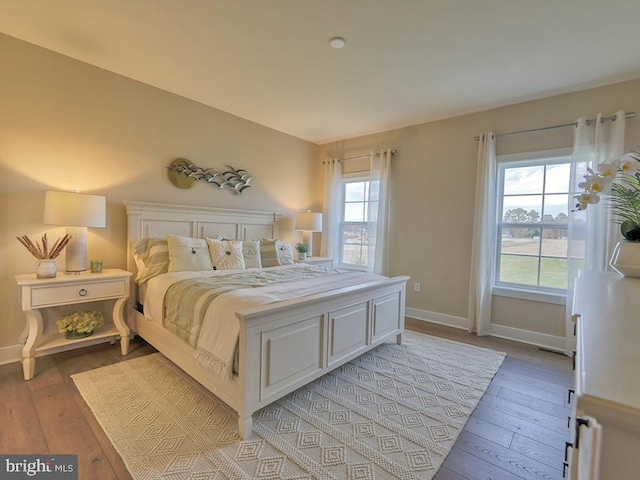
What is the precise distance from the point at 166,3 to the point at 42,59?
1.51 meters

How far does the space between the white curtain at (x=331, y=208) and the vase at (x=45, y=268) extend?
348cm

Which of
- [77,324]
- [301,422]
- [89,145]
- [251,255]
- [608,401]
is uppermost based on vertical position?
[89,145]

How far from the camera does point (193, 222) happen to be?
3572mm

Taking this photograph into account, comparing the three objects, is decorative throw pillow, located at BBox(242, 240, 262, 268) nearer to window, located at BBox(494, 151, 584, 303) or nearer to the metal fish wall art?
the metal fish wall art

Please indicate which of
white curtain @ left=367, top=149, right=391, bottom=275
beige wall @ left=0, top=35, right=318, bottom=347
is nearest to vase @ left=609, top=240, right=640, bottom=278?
white curtain @ left=367, top=149, right=391, bottom=275

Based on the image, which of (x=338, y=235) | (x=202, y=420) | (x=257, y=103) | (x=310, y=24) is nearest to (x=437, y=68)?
(x=310, y=24)

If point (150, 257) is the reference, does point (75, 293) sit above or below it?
below

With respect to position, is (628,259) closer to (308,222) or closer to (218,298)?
(218,298)

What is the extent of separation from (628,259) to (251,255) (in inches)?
122

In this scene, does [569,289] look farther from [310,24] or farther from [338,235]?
[310,24]

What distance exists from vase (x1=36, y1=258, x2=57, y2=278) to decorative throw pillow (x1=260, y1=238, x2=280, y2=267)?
190 centimetres

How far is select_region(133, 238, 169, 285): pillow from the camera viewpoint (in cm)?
288

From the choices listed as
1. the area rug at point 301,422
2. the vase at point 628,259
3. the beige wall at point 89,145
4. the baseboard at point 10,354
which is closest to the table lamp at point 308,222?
the beige wall at point 89,145

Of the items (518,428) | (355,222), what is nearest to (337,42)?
(355,222)
